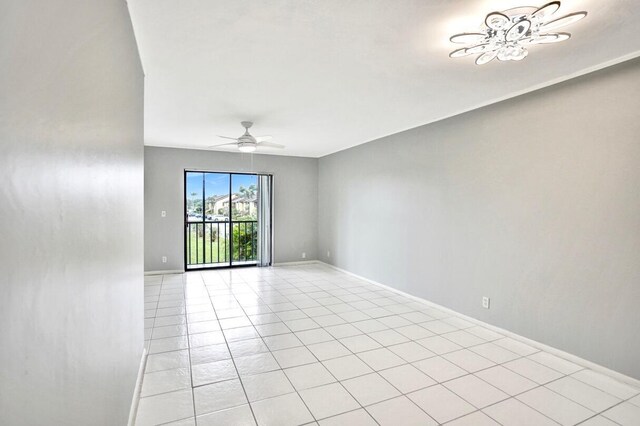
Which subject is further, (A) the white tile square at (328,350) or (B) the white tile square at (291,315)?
(B) the white tile square at (291,315)

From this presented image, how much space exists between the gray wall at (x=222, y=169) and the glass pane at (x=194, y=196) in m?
0.31

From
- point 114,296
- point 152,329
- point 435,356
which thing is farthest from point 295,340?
point 114,296

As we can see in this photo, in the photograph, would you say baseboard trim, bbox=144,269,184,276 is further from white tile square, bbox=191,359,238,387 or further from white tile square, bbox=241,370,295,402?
white tile square, bbox=241,370,295,402

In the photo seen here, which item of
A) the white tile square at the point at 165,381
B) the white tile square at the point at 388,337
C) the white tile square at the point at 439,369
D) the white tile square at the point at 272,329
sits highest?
the white tile square at the point at 272,329

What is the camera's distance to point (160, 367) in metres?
2.75

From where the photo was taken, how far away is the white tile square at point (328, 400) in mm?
2201

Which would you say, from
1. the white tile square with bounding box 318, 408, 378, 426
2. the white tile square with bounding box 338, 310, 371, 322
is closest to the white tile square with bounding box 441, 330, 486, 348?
the white tile square with bounding box 338, 310, 371, 322

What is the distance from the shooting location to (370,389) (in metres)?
2.47

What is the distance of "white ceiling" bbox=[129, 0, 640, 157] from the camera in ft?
6.36

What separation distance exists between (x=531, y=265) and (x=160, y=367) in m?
3.60

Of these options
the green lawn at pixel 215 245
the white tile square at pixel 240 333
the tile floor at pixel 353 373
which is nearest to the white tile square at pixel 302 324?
the tile floor at pixel 353 373

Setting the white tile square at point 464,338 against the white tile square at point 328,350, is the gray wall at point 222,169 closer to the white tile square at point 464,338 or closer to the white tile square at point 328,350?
the white tile square at point 328,350

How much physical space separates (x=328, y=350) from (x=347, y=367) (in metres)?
A: 0.35

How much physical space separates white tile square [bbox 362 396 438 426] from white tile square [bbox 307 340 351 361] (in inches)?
30.3
